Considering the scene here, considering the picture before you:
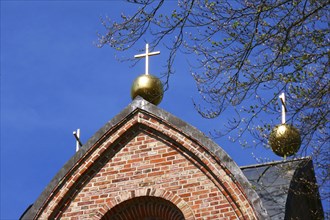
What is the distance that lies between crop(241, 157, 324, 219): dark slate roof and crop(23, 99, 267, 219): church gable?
14.4 inches

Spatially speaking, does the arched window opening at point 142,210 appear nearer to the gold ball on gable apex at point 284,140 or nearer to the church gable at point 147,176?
the church gable at point 147,176

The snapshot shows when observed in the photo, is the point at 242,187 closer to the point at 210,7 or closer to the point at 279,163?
the point at 279,163

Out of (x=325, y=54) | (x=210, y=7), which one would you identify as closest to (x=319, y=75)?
(x=325, y=54)

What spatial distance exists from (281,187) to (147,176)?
2.17 meters

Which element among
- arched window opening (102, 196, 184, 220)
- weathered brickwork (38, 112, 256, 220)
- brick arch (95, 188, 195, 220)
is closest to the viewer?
weathered brickwork (38, 112, 256, 220)

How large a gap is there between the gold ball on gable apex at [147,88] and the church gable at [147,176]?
814 mm

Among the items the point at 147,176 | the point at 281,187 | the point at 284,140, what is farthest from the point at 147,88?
the point at 281,187

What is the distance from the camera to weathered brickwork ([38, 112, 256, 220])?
17922 mm

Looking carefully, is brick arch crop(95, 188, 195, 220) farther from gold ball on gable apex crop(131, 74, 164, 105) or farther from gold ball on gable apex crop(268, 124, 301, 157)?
gold ball on gable apex crop(131, 74, 164, 105)

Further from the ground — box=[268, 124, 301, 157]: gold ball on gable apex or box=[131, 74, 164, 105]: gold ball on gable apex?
box=[131, 74, 164, 105]: gold ball on gable apex

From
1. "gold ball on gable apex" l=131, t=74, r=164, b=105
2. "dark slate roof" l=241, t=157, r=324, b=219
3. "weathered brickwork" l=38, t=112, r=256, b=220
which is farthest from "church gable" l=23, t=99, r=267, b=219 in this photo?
"gold ball on gable apex" l=131, t=74, r=164, b=105

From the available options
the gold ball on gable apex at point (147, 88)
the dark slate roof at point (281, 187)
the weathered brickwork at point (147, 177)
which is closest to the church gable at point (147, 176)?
the weathered brickwork at point (147, 177)

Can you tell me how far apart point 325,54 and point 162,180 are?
4722mm

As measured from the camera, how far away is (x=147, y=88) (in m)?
20.2
